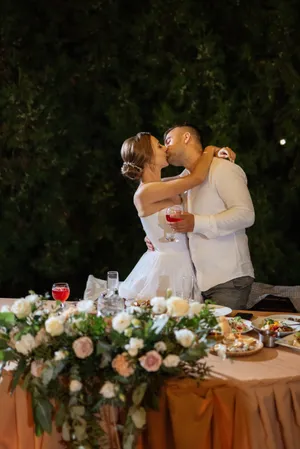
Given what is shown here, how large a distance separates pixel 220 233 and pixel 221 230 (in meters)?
0.02

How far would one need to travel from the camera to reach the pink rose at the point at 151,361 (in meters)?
1.59

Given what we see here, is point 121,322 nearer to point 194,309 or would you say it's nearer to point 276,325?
point 194,309

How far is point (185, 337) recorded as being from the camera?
162 cm

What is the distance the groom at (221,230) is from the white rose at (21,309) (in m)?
1.20

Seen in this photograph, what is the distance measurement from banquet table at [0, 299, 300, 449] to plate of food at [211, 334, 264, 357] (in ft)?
0.20

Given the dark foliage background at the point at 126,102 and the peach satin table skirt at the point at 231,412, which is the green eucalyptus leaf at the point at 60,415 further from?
the dark foliage background at the point at 126,102

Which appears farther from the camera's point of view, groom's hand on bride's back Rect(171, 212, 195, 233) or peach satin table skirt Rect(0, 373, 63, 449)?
groom's hand on bride's back Rect(171, 212, 195, 233)

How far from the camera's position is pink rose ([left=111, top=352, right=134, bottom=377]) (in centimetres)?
160

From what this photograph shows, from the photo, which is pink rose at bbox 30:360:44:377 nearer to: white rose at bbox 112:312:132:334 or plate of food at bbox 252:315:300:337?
white rose at bbox 112:312:132:334

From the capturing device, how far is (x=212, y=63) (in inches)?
152

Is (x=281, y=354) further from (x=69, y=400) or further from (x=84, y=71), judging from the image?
(x=84, y=71)

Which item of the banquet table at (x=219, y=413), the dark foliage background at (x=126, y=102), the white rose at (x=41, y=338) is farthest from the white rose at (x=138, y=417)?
the dark foliage background at (x=126, y=102)

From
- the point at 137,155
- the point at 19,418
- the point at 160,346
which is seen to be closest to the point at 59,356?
the point at 160,346

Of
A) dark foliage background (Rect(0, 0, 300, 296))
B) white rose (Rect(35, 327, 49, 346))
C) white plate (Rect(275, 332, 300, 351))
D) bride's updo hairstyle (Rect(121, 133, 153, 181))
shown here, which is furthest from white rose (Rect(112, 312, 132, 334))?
dark foliage background (Rect(0, 0, 300, 296))
